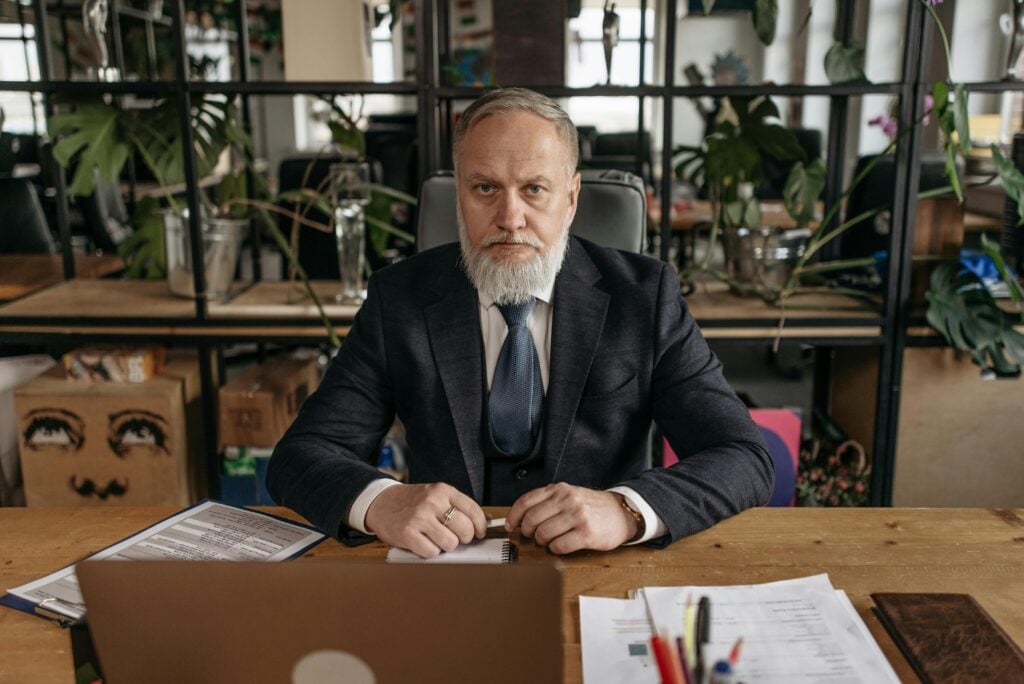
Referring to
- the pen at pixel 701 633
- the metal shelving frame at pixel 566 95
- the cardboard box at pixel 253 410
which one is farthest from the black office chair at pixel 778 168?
the pen at pixel 701 633

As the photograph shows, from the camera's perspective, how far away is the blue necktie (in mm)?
1541

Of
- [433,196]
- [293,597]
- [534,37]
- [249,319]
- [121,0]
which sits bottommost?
[249,319]

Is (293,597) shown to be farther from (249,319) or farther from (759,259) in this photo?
(759,259)

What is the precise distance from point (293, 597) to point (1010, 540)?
96cm

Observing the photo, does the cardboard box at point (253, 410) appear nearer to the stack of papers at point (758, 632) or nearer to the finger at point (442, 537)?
the finger at point (442, 537)

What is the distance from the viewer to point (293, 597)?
24.4 inches

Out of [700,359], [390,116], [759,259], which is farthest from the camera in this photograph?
[390,116]

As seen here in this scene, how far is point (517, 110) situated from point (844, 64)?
1.43 m

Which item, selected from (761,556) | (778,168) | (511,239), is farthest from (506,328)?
(778,168)

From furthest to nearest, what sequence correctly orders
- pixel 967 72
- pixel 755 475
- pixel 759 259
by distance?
pixel 967 72 → pixel 759 259 → pixel 755 475

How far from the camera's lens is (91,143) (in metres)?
2.51

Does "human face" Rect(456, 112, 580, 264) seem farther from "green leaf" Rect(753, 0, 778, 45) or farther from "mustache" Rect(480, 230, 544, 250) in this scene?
"green leaf" Rect(753, 0, 778, 45)

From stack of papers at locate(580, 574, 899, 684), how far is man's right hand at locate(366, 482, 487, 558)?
0.57 ft

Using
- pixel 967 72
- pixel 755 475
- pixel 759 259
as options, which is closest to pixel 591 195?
pixel 755 475
